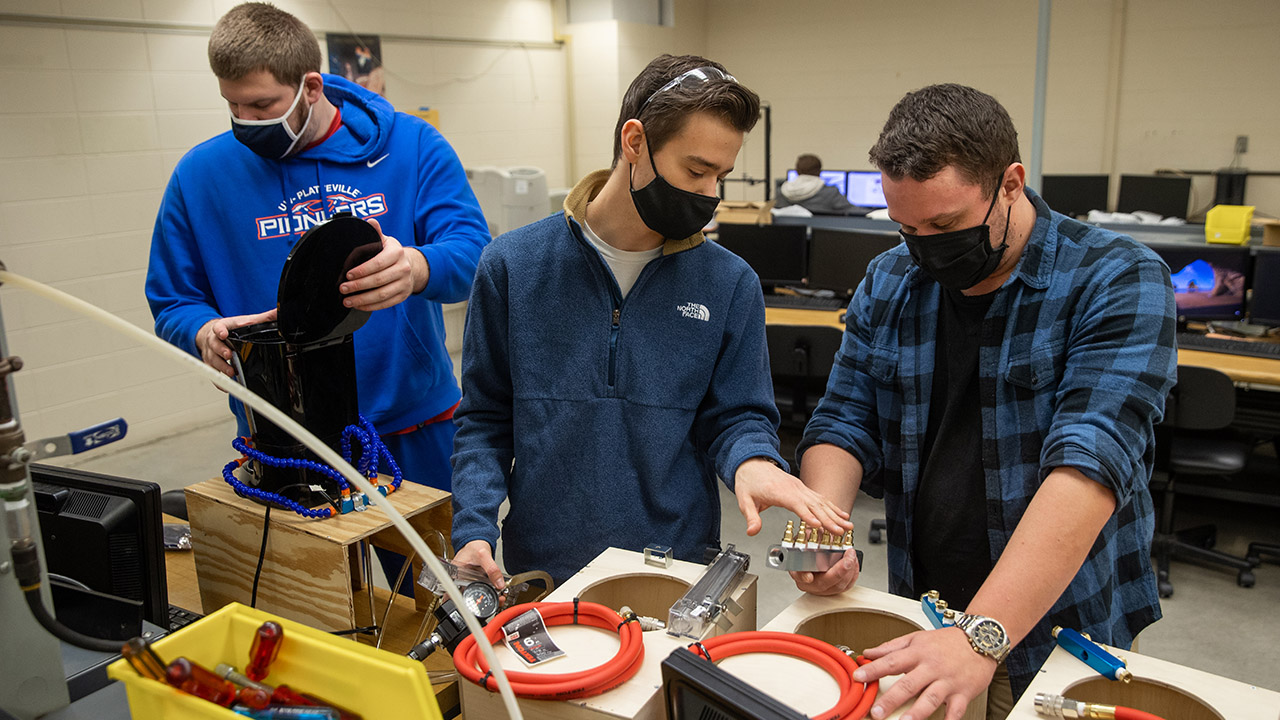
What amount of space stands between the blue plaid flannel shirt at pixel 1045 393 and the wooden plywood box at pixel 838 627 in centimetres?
26

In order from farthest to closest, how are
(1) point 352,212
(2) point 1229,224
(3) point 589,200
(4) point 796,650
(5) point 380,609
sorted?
(2) point 1229,224, (1) point 352,212, (5) point 380,609, (3) point 589,200, (4) point 796,650

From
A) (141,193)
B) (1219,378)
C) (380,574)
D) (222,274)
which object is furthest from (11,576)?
(141,193)

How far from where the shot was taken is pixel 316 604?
129cm

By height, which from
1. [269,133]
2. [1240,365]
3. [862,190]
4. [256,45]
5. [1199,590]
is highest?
[256,45]

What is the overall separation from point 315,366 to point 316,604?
0.34m

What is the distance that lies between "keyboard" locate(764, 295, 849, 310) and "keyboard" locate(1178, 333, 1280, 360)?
1434 millimetres

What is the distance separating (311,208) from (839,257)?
3120mm

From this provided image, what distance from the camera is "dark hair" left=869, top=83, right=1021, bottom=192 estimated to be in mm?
1130

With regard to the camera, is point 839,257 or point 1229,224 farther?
point 839,257

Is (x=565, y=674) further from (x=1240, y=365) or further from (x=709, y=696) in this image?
(x=1240, y=365)

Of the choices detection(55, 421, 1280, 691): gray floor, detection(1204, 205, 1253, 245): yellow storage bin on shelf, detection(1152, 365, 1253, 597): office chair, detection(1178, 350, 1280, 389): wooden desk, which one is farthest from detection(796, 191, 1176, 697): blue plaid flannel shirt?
detection(1204, 205, 1253, 245): yellow storage bin on shelf

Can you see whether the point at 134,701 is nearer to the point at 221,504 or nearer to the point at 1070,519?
the point at 221,504

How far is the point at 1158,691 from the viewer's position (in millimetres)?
894

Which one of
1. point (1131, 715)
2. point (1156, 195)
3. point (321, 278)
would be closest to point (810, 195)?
point (1156, 195)
